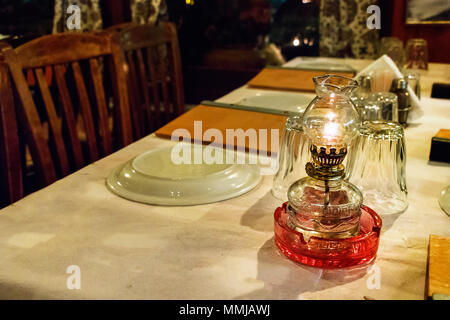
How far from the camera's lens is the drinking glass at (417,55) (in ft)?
6.92

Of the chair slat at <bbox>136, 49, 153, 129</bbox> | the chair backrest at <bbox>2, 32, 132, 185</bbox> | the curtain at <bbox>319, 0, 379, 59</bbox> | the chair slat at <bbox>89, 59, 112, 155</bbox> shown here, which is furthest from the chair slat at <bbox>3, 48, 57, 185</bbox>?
the curtain at <bbox>319, 0, 379, 59</bbox>

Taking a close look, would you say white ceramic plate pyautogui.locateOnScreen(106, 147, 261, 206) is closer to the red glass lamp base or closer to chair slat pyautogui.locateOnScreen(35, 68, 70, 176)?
the red glass lamp base

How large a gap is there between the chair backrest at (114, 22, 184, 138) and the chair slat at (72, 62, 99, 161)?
0.30 m

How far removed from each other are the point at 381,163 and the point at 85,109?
0.93m

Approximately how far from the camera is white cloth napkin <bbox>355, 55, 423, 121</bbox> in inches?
53.9

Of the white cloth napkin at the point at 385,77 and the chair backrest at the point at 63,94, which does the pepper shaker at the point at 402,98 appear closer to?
the white cloth napkin at the point at 385,77

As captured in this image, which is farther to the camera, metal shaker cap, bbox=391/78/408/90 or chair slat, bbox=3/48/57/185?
metal shaker cap, bbox=391/78/408/90

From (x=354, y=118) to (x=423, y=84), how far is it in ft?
4.33

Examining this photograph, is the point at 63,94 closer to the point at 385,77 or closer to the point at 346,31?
the point at 385,77

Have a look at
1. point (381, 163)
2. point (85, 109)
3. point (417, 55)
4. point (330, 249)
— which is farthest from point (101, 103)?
point (417, 55)

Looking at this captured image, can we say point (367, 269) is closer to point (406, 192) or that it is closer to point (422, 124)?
point (406, 192)

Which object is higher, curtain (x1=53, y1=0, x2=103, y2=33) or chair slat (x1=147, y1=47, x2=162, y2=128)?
curtain (x1=53, y1=0, x2=103, y2=33)

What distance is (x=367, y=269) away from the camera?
67cm
